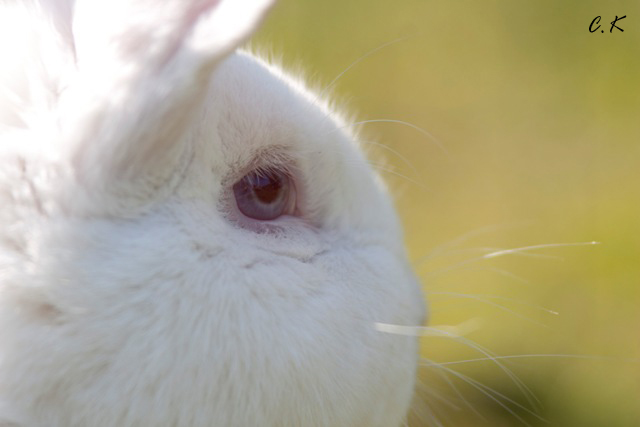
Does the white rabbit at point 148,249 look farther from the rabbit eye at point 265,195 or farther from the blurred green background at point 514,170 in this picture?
the blurred green background at point 514,170

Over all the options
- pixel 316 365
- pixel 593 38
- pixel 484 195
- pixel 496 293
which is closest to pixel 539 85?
pixel 593 38

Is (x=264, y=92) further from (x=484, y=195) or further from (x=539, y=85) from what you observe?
(x=539, y=85)

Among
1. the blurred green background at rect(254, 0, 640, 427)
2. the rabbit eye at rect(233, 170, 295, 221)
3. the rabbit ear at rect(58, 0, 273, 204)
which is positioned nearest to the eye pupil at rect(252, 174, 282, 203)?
the rabbit eye at rect(233, 170, 295, 221)

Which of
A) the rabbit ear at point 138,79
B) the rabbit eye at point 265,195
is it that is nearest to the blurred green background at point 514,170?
Result: the rabbit eye at point 265,195

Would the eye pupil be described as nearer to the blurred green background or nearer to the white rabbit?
the white rabbit

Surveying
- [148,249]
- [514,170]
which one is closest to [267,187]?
[148,249]

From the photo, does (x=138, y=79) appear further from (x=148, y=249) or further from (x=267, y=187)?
(x=267, y=187)

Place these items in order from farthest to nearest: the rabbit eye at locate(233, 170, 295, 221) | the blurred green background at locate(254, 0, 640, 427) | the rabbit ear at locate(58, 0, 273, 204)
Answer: the blurred green background at locate(254, 0, 640, 427)
the rabbit eye at locate(233, 170, 295, 221)
the rabbit ear at locate(58, 0, 273, 204)
